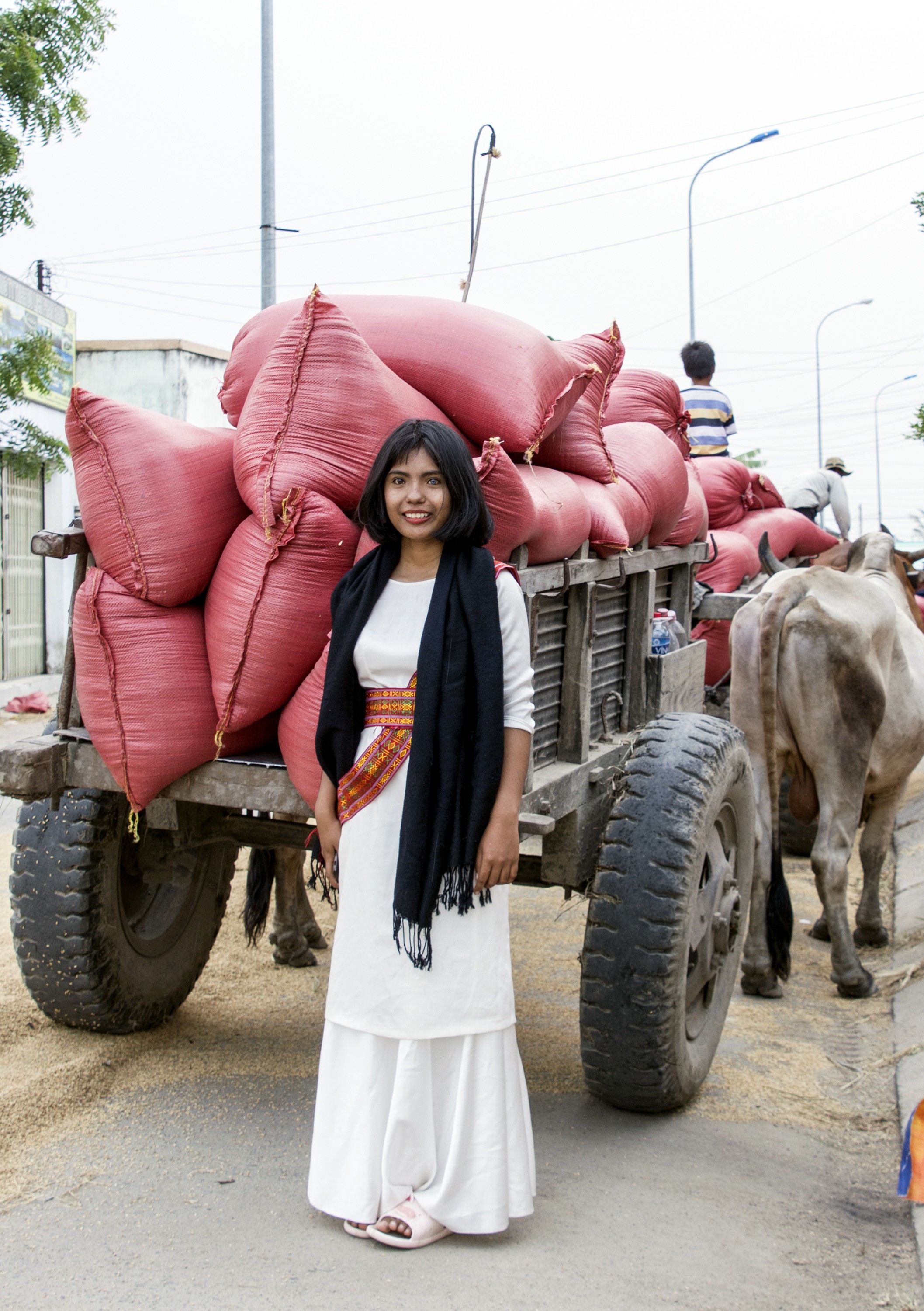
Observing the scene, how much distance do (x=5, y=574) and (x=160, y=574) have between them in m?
9.94

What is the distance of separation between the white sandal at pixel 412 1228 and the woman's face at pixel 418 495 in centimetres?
145

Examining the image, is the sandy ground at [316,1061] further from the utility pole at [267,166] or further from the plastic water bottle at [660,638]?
the utility pole at [267,166]

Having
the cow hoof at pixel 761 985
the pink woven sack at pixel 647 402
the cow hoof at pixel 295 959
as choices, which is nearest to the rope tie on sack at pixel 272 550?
the cow hoof at pixel 295 959

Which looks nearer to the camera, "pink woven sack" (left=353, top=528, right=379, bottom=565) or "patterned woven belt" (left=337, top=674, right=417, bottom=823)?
"patterned woven belt" (left=337, top=674, right=417, bottom=823)

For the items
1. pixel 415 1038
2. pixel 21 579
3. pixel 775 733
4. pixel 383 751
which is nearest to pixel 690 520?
pixel 775 733

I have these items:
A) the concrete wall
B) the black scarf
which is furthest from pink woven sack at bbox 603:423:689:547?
the concrete wall

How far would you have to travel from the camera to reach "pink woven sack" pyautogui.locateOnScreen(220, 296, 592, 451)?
2.99 meters

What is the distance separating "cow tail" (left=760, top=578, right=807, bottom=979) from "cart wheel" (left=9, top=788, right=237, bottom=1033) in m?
2.21

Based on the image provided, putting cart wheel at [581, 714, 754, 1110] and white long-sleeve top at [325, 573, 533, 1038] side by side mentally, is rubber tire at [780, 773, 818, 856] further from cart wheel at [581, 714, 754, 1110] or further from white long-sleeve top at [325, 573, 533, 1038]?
white long-sleeve top at [325, 573, 533, 1038]

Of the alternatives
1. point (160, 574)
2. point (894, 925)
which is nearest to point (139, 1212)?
point (160, 574)

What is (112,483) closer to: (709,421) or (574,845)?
(574,845)

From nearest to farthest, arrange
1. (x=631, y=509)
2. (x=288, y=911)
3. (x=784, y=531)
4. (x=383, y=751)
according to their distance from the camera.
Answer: (x=383, y=751) → (x=631, y=509) → (x=288, y=911) → (x=784, y=531)

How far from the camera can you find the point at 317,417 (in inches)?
105

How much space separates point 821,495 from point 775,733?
4.08 meters
